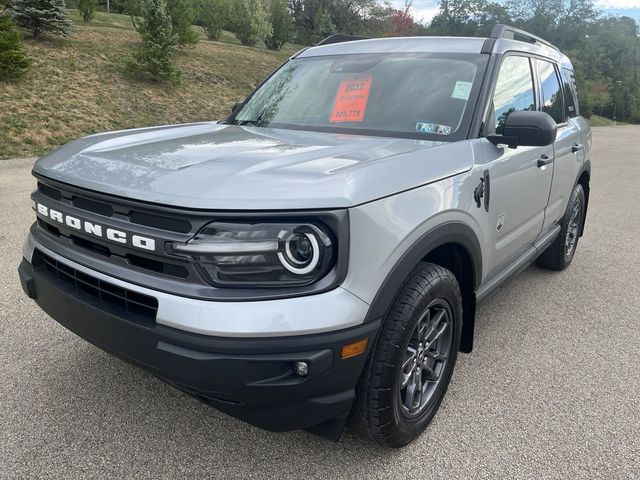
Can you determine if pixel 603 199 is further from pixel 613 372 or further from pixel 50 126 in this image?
pixel 50 126

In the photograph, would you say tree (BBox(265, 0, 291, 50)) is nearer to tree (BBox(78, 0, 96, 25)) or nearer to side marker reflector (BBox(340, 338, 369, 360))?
tree (BBox(78, 0, 96, 25))

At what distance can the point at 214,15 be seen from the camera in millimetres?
27594

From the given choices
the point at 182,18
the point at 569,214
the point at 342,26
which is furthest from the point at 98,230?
the point at 342,26

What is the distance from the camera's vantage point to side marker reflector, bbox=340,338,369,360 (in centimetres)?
181

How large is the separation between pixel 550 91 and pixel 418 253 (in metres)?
2.63

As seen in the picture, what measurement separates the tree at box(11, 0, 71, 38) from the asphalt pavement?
49.7ft

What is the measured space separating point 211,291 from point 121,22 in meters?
26.6

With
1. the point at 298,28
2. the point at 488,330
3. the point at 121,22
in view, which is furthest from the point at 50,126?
the point at 298,28

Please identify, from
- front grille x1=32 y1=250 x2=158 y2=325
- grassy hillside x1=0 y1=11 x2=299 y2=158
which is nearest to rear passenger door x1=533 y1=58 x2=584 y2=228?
front grille x1=32 y1=250 x2=158 y2=325

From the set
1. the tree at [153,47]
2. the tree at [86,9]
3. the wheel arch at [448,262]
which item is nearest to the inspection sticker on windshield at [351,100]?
the wheel arch at [448,262]

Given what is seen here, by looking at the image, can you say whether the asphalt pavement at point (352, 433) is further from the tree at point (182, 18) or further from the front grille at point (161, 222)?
the tree at point (182, 18)

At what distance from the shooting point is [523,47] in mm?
3521

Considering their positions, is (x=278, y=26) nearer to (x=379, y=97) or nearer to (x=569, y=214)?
(x=569, y=214)

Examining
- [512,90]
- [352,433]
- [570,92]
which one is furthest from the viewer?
[570,92]
